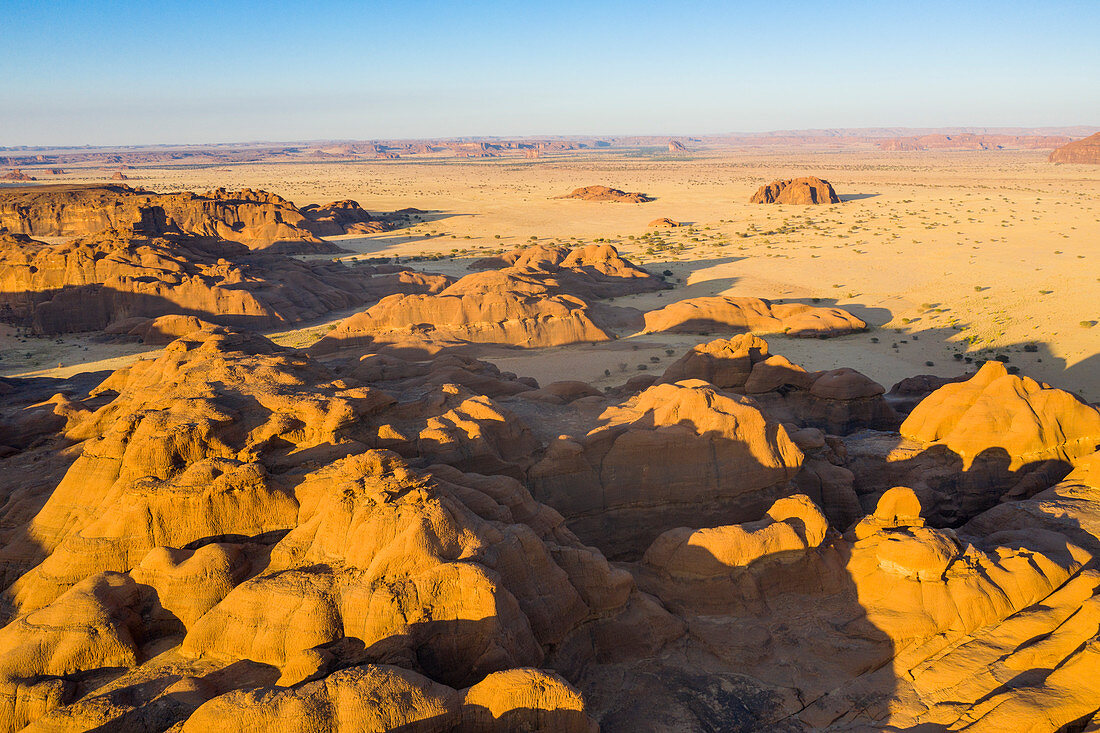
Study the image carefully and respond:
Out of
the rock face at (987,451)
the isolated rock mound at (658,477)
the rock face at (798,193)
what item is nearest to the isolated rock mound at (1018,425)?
the rock face at (987,451)

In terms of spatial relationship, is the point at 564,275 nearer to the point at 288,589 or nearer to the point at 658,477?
the point at 658,477

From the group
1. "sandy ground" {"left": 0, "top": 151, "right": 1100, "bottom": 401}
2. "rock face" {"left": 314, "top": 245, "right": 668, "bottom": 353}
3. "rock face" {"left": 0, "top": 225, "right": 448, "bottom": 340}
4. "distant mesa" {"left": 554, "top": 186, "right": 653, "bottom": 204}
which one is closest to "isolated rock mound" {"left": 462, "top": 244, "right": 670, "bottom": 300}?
"rock face" {"left": 314, "top": 245, "right": 668, "bottom": 353}

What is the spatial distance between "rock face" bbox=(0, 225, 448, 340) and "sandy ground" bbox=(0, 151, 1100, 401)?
6.84 ft

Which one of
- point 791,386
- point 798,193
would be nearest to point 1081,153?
point 798,193

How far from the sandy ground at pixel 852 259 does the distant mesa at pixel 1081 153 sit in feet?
137

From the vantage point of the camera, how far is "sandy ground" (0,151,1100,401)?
1374 inches

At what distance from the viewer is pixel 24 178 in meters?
182

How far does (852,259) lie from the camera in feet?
199

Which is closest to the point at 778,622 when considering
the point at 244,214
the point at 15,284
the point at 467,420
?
the point at 467,420

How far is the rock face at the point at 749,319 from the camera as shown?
125 feet

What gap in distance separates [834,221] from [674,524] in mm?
77358

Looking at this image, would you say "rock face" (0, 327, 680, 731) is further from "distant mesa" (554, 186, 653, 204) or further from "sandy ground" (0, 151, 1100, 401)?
"distant mesa" (554, 186, 653, 204)

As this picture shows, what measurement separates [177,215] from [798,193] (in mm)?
79475

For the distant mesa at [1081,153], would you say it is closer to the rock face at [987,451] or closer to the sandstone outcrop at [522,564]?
the rock face at [987,451]
